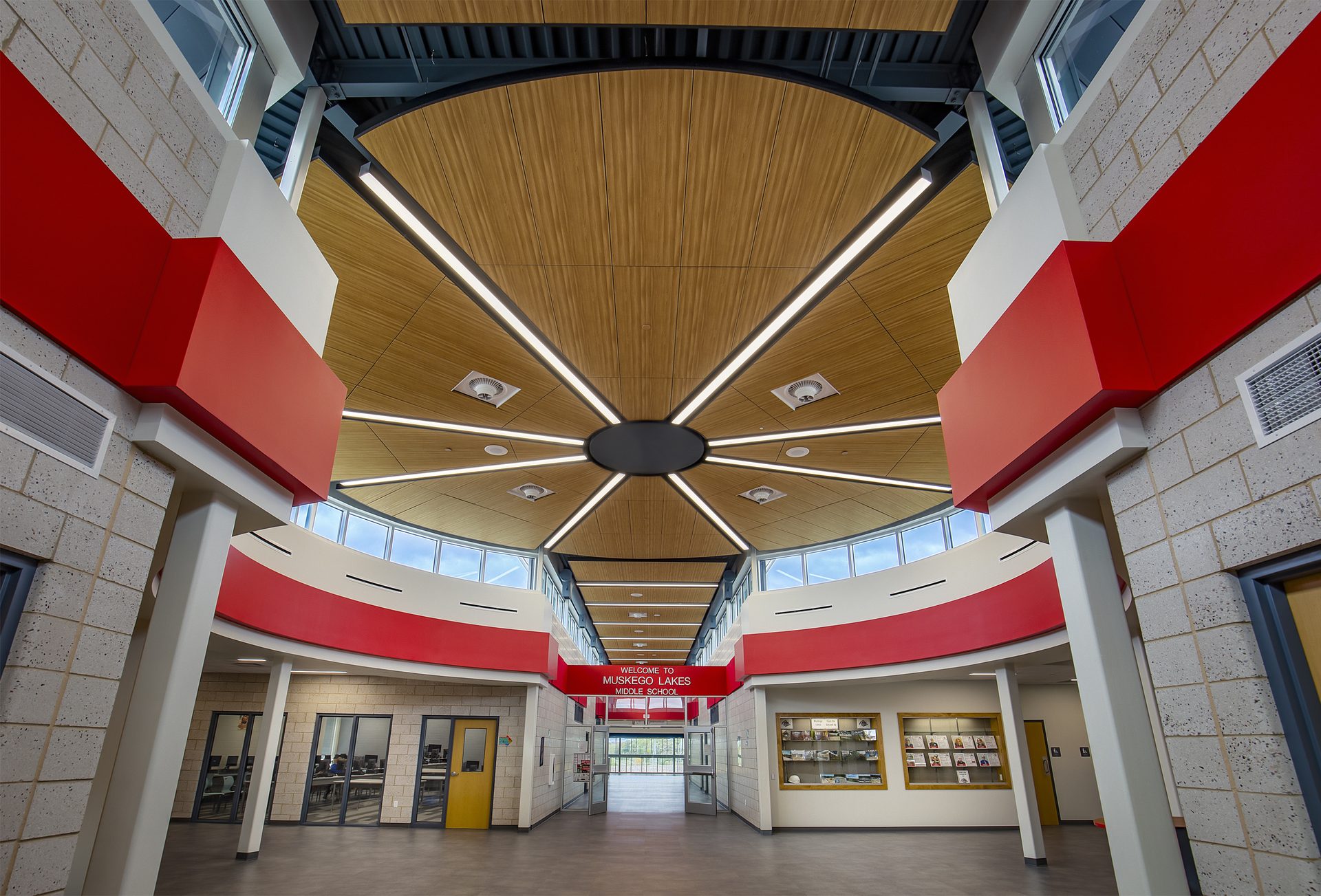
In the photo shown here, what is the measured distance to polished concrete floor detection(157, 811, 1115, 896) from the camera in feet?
26.6

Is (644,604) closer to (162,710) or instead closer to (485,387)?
(485,387)

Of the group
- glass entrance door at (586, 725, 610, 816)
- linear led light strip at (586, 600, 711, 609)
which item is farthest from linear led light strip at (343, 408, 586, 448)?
linear led light strip at (586, 600, 711, 609)

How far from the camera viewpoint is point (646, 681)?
16281 mm

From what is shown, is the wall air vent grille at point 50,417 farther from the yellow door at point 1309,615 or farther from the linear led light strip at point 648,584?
the linear led light strip at point 648,584

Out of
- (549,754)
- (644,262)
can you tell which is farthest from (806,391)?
(549,754)

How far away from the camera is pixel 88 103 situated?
3.11 m

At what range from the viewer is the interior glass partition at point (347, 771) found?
13703 millimetres

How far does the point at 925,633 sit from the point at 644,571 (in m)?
7.63

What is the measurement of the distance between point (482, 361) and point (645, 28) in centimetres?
399

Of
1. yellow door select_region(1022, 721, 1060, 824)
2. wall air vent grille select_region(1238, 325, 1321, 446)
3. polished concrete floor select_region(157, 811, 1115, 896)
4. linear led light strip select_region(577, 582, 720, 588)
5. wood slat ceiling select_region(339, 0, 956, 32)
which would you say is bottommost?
polished concrete floor select_region(157, 811, 1115, 896)

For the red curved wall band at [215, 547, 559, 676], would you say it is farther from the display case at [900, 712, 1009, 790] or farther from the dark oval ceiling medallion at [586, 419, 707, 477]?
the display case at [900, 712, 1009, 790]

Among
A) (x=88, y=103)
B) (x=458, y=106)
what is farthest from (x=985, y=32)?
(x=88, y=103)

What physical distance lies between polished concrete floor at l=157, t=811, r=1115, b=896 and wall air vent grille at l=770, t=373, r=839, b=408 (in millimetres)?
5835

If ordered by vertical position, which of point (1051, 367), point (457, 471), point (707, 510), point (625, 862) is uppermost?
point (457, 471)
